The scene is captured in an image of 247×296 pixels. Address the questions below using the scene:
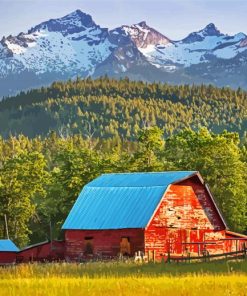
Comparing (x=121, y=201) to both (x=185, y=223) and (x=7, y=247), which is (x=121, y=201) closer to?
(x=185, y=223)

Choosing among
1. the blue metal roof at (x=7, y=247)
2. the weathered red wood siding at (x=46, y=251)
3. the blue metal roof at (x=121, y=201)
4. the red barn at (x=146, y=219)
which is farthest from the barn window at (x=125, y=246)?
the blue metal roof at (x=7, y=247)

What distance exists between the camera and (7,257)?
7081cm

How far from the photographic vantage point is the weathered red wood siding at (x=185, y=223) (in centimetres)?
6394

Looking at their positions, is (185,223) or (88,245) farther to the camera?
(185,223)

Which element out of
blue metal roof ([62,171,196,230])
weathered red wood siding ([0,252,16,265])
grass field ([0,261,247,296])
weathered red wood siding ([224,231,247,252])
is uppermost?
blue metal roof ([62,171,196,230])

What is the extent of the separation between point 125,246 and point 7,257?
1213 cm

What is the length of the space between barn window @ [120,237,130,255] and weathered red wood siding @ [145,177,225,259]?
1.37 meters

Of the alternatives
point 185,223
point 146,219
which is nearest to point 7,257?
point 146,219

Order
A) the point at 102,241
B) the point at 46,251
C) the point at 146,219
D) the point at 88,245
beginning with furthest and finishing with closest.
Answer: the point at 46,251
the point at 88,245
the point at 102,241
the point at 146,219

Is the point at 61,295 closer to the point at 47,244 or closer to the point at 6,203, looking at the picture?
the point at 47,244

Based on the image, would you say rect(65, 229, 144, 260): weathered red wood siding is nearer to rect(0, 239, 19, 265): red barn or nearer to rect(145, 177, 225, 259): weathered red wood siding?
rect(145, 177, 225, 259): weathered red wood siding

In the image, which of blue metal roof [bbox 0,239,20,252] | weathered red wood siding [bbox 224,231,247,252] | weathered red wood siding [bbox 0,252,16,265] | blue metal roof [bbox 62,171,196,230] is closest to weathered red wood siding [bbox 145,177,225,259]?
weathered red wood siding [bbox 224,231,247,252]

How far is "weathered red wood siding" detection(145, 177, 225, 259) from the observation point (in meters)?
63.9

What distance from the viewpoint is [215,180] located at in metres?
84.5
